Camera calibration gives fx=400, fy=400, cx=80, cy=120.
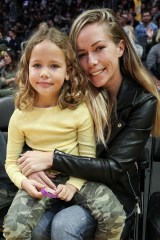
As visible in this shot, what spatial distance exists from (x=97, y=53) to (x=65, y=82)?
182 millimetres

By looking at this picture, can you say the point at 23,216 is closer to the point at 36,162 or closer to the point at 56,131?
the point at 36,162

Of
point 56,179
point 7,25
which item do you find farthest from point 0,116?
point 7,25

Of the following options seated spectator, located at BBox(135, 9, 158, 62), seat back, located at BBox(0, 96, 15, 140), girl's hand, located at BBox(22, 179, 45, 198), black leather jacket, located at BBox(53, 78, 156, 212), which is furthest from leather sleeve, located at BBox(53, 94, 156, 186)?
seated spectator, located at BBox(135, 9, 158, 62)

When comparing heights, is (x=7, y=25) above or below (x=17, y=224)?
below

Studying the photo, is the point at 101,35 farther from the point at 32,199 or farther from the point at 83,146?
the point at 32,199

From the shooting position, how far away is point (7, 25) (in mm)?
18094

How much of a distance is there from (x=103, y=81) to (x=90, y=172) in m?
0.39

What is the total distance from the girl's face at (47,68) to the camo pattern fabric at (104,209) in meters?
0.44

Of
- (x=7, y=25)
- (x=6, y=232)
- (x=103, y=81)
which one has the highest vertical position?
(x=103, y=81)

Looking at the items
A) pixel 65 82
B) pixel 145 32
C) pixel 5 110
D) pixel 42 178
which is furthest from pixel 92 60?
pixel 145 32

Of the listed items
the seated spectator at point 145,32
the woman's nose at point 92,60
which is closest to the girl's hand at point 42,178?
the woman's nose at point 92,60

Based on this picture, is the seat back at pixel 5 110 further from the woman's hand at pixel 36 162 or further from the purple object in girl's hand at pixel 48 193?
the purple object in girl's hand at pixel 48 193

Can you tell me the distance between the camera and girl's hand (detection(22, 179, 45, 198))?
5.09ft

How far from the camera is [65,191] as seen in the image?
154 cm
